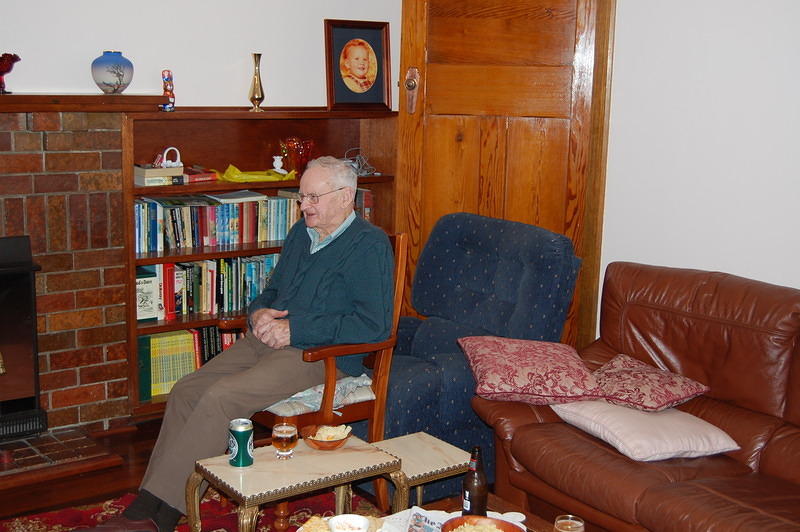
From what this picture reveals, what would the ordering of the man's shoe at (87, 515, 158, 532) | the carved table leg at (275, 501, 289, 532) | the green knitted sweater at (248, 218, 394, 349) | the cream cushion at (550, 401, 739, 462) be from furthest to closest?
1. the green knitted sweater at (248, 218, 394, 349)
2. the carved table leg at (275, 501, 289, 532)
3. the cream cushion at (550, 401, 739, 462)
4. the man's shoe at (87, 515, 158, 532)

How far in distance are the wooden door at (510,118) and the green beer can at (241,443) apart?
1.91 m

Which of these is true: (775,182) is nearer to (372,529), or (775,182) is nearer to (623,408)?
(623,408)

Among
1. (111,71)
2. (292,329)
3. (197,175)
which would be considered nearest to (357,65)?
(197,175)

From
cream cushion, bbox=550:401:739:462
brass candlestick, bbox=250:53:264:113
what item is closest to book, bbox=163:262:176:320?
brass candlestick, bbox=250:53:264:113

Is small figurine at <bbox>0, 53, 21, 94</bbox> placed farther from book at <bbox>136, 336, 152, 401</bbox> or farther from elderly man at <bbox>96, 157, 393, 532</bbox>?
elderly man at <bbox>96, 157, 393, 532</bbox>

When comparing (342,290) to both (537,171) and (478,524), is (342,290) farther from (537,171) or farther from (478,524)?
(537,171)

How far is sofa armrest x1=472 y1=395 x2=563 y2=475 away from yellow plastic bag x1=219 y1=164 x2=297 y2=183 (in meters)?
1.72

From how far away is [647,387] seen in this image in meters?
3.03

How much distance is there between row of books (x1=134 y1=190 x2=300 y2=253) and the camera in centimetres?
414

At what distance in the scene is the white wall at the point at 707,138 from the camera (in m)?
3.37

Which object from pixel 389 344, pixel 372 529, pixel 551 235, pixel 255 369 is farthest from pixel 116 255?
pixel 372 529

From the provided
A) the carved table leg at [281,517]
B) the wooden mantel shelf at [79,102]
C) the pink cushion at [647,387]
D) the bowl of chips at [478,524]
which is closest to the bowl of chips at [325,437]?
the carved table leg at [281,517]

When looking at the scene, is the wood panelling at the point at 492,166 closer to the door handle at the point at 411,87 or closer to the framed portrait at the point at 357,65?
the door handle at the point at 411,87

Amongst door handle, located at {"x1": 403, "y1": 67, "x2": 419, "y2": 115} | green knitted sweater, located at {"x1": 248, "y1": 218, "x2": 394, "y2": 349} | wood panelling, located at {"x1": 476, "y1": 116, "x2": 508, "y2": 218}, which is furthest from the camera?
door handle, located at {"x1": 403, "y1": 67, "x2": 419, "y2": 115}
